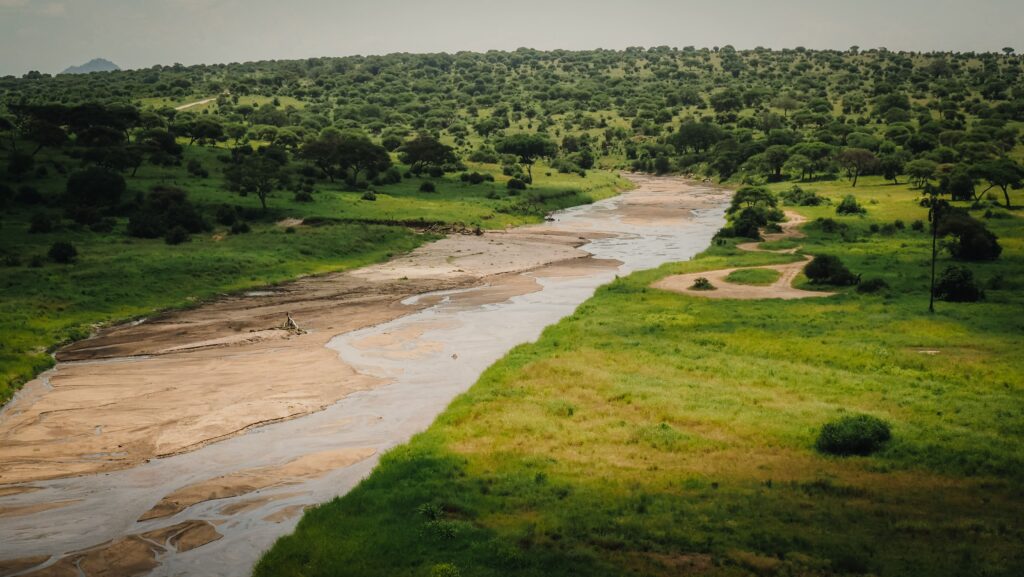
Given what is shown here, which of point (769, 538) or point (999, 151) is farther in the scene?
point (999, 151)

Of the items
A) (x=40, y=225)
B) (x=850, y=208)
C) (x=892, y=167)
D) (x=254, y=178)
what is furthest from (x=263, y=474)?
(x=892, y=167)

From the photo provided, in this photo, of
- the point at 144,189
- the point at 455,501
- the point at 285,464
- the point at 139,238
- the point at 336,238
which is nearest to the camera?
the point at 455,501

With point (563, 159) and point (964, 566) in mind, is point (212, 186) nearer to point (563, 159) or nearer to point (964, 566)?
point (563, 159)

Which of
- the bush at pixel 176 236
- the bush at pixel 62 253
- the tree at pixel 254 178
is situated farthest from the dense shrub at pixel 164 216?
the bush at pixel 62 253

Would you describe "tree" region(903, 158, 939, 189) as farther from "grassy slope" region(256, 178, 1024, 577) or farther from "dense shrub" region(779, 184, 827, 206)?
"grassy slope" region(256, 178, 1024, 577)

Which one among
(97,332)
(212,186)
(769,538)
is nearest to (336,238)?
(212,186)

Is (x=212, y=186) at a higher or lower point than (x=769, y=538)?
higher
